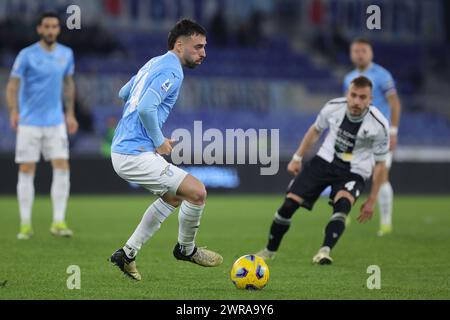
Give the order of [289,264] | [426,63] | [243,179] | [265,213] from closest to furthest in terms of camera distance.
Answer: [289,264]
[265,213]
[243,179]
[426,63]

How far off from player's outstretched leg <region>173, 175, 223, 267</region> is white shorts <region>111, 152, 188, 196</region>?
0.07 meters

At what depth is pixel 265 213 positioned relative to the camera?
14.8 meters

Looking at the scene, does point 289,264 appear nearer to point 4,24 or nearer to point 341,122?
point 341,122

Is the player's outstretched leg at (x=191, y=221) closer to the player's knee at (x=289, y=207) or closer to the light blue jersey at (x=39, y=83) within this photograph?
the player's knee at (x=289, y=207)

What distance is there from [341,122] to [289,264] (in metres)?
1.49

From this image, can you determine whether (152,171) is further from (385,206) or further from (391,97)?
(385,206)

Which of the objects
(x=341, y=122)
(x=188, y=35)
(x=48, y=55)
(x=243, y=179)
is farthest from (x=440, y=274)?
(x=243, y=179)

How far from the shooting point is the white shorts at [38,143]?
10.3 metres

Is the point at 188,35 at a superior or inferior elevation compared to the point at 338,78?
superior

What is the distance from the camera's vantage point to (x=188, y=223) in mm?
6891

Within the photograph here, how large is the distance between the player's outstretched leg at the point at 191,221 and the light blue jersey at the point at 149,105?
41cm

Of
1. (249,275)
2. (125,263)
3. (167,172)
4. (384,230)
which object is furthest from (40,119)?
(249,275)

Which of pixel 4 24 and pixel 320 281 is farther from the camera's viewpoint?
pixel 4 24

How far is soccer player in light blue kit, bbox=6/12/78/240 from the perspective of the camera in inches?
404
